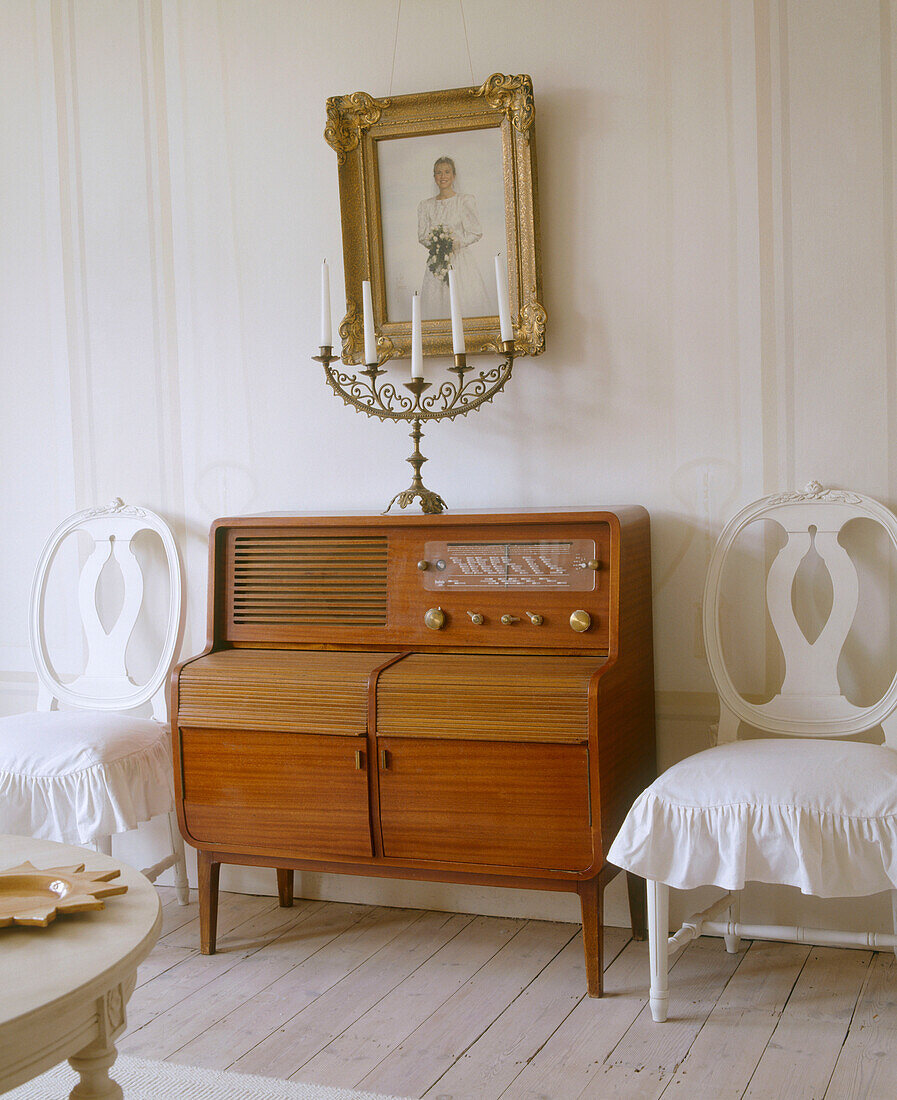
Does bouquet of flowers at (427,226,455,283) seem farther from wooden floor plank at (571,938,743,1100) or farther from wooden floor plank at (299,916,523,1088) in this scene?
wooden floor plank at (571,938,743,1100)

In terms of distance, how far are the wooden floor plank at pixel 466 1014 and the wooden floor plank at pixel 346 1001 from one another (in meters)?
0.15

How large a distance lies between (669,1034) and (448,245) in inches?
75.6

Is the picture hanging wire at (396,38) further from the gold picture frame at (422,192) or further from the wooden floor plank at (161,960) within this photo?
the wooden floor plank at (161,960)

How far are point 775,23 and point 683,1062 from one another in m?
2.26

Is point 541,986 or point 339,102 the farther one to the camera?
point 339,102

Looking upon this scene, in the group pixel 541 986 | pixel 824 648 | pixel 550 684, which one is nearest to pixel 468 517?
pixel 550 684

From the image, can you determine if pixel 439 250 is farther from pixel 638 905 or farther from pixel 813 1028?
pixel 813 1028

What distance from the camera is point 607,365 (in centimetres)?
273

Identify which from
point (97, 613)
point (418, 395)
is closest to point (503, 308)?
point (418, 395)

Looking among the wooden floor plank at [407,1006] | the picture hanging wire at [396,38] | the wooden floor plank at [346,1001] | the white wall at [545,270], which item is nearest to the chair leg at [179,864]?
the white wall at [545,270]

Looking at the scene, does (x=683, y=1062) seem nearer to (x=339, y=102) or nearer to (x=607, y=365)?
(x=607, y=365)

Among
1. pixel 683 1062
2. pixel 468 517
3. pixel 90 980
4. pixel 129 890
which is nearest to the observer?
pixel 90 980

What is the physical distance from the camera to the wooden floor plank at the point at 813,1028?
1955 millimetres

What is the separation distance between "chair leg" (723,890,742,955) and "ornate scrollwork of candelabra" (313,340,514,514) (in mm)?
1137
